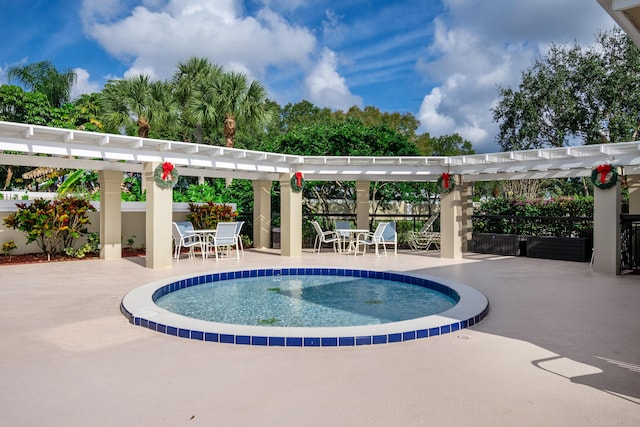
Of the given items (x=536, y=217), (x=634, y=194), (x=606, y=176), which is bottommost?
(x=536, y=217)

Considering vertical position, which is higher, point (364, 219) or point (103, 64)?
point (103, 64)

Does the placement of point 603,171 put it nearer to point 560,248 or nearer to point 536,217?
point 560,248

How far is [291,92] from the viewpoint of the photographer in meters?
36.7

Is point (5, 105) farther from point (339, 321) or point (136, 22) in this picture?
point (339, 321)

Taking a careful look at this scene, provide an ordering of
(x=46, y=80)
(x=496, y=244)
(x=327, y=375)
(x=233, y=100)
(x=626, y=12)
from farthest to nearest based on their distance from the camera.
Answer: (x=46, y=80), (x=233, y=100), (x=496, y=244), (x=327, y=375), (x=626, y=12)

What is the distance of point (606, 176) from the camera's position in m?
9.83

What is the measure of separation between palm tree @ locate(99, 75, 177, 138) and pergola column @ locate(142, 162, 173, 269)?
1020 cm

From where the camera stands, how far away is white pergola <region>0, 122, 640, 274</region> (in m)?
9.43

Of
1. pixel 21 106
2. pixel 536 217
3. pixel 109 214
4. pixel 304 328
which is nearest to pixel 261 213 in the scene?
pixel 109 214

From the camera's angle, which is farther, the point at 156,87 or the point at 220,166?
the point at 156,87

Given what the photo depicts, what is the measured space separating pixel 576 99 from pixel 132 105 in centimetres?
2032

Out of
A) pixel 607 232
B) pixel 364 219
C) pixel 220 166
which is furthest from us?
pixel 364 219

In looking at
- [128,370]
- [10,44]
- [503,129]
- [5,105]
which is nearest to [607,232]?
[128,370]

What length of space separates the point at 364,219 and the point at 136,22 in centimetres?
1882
